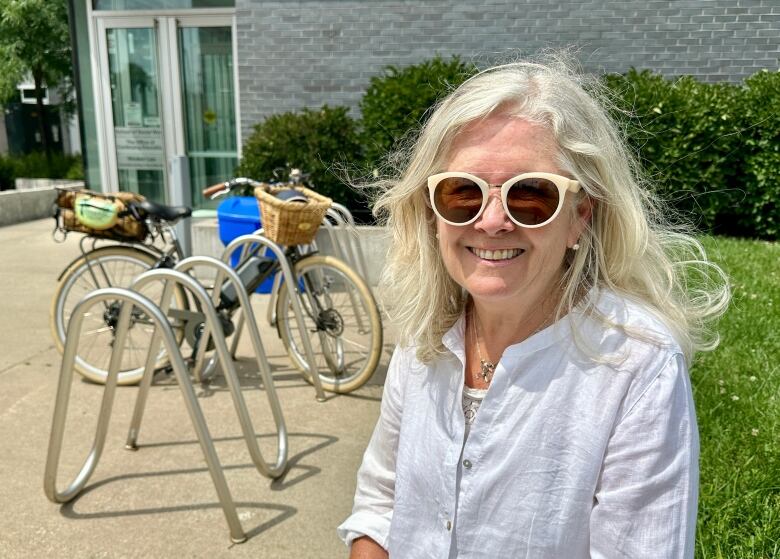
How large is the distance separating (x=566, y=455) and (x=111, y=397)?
2.35m

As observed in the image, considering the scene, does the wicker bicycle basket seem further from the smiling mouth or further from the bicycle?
the smiling mouth

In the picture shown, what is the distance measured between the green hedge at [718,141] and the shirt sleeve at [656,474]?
6525 mm

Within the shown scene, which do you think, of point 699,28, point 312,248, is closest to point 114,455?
point 312,248

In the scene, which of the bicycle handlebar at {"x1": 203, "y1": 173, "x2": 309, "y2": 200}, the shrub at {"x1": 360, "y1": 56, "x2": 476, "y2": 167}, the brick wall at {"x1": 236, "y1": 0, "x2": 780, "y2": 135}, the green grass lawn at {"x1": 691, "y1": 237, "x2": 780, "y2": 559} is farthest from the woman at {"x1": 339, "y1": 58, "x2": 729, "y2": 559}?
the brick wall at {"x1": 236, "y1": 0, "x2": 780, "y2": 135}

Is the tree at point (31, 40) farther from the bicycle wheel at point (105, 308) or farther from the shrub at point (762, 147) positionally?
the shrub at point (762, 147)

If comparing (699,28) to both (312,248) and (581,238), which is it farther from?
(581,238)

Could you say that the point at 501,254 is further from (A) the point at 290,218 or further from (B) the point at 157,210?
(B) the point at 157,210

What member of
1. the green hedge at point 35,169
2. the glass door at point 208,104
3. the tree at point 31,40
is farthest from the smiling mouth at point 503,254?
the tree at point 31,40

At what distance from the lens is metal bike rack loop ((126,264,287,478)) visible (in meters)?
3.03

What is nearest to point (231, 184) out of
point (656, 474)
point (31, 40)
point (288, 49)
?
point (656, 474)

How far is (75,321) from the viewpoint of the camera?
2814 mm

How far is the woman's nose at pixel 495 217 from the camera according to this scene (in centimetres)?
136

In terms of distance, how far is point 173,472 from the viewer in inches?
132

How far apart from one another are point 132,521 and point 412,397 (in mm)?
1953
